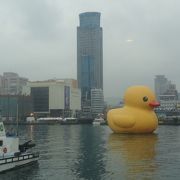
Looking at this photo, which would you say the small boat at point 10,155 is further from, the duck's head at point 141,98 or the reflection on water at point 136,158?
the duck's head at point 141,98

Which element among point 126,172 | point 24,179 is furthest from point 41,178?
point 126,172

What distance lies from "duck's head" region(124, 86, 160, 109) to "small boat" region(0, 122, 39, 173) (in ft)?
111

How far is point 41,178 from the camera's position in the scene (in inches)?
1257

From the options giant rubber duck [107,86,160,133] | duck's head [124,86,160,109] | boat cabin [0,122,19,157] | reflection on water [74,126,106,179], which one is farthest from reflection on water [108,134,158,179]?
duck's head [124,86,160,109]

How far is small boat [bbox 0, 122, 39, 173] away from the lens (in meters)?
34.1

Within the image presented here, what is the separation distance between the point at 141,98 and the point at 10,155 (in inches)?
1453

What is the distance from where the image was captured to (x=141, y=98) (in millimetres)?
→ 69250

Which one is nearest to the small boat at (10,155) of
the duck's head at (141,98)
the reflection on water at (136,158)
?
the reflection on water at (136,158)

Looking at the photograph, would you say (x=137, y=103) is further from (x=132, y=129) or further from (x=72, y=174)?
(x=72, y=174)

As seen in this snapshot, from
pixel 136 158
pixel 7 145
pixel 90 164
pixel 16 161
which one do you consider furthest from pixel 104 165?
pixel 7 145

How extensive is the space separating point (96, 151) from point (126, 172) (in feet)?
50.2

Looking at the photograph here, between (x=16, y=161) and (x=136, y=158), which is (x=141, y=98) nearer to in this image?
(x=136, y=158)

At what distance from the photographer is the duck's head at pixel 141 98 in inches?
2724

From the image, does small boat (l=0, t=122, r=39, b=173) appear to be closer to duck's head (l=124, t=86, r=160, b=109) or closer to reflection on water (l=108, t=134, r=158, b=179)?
reflection on water (l=108, t=134, r=158, b=179)
